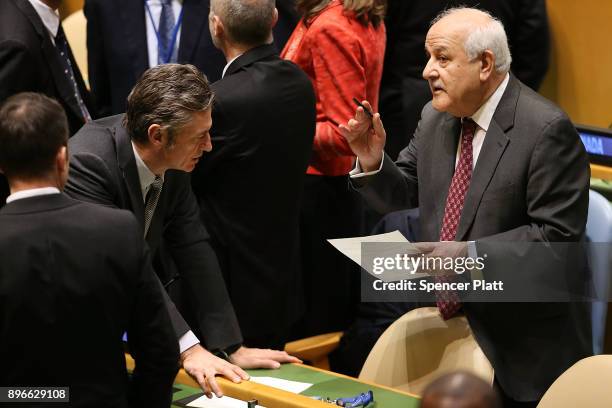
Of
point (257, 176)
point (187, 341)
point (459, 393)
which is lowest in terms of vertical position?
point (187, 341)

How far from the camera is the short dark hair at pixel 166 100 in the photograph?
3.10 meters

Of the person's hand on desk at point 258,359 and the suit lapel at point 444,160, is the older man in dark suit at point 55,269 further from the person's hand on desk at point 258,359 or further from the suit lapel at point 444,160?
the suit lapel at point 444,160

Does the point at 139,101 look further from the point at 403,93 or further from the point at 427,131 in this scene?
the point at 403,93

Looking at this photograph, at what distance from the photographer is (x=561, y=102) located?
17.2 ft

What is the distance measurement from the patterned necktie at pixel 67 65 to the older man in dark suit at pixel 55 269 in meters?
2.21

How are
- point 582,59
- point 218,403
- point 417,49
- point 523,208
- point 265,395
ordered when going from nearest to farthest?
point 265,395 → point 218,403 → point 523,208 → point 417,49 → point 582,59

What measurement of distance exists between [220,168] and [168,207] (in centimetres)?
55

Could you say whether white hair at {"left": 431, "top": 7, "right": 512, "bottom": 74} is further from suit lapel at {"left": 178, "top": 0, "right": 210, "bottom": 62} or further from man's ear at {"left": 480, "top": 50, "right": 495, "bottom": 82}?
suit lapel at {"left": 178, "top": 0, "right": 210, "bottom": 62}

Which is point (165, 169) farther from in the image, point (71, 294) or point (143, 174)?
point (71, 294)

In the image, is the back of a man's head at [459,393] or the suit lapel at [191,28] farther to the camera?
the suit lapel at [191,28]

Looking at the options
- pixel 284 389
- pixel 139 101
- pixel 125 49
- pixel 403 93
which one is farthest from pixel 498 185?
pixel 125 49

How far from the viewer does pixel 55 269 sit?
2412 mm

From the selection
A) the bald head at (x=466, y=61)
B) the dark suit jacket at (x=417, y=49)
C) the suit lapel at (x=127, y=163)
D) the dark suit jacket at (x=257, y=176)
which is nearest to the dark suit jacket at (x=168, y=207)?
the suit lapel at (x=127, y=163)

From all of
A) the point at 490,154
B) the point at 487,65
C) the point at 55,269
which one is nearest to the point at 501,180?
the point at 490,154
